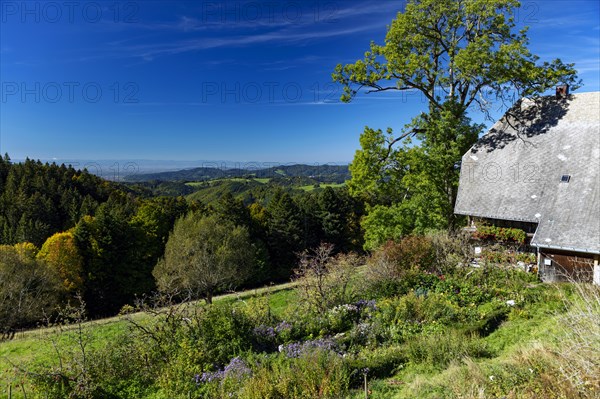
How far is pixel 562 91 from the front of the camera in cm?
1858

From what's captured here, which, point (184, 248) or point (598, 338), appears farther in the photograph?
point (184, 248)

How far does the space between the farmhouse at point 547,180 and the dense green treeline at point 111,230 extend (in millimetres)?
21719

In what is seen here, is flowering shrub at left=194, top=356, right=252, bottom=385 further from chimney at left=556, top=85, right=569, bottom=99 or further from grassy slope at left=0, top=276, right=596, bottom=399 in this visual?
chimney at left=556, top=85, right=569, bottom=99

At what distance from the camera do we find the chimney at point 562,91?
60.2 ft

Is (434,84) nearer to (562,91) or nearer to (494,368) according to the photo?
(562,91)

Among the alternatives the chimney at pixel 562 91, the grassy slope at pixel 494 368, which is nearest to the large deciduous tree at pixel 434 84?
the chimney at pixel 562 91

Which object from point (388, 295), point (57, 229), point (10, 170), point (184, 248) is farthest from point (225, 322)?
point (10, 170)

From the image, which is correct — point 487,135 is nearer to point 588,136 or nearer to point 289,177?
point 588,136

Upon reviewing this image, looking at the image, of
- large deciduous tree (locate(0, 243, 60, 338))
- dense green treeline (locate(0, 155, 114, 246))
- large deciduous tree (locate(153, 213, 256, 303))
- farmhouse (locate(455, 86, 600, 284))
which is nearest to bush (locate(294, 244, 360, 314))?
farmhouse (locate(455, 86, 600, 284))

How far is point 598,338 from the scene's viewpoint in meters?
4.77

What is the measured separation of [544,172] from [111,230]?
121 feet

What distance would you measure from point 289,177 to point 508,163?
11433 centimetres

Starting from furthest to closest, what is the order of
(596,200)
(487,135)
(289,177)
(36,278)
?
(289,177) → (36,278) → (487,135) → (596,200)

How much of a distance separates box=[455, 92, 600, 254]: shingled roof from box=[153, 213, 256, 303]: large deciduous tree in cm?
1882
